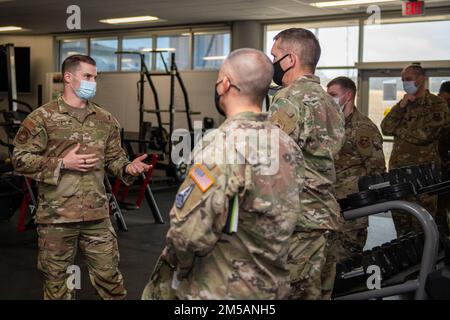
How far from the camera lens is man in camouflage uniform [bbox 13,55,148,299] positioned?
310cm

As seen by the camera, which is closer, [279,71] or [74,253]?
[279,71]

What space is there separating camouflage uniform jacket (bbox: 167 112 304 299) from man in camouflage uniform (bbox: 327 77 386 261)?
2335 millimetres

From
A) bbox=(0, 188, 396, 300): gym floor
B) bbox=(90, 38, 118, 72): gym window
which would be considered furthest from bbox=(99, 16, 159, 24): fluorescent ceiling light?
bbox=(0, 188, 396, 300): gym floor

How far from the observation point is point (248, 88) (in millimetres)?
1852

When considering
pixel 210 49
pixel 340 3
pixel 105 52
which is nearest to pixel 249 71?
pixel 340 3

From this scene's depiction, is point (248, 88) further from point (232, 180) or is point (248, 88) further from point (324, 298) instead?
point (324, 298)

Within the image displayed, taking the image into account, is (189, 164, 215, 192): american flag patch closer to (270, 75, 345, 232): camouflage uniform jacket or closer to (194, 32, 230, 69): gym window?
(270, 75, 345, 232): camouflage uniform jacket

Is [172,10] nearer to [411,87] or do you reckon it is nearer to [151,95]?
[151,95]

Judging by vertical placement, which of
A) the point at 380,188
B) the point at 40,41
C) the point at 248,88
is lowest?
the point at 380,188

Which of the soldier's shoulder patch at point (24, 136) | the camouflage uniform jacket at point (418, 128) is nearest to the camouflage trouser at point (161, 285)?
the soldier's shoulder patch at point (24, 136)

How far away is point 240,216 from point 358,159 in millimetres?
2594

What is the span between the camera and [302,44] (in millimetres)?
2604
